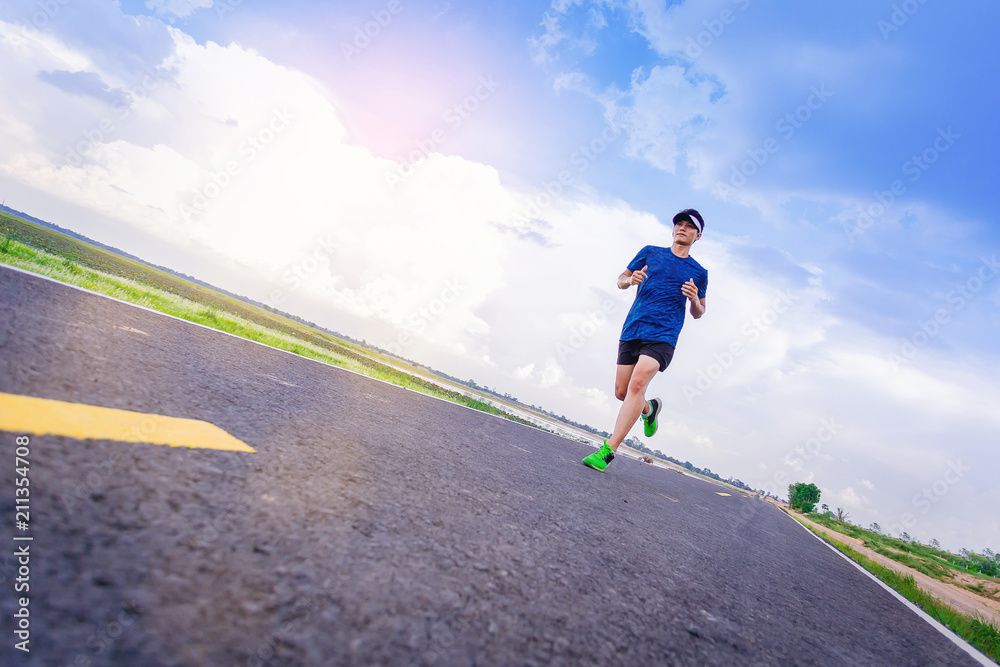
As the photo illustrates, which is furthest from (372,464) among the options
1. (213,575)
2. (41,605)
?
(41,605)

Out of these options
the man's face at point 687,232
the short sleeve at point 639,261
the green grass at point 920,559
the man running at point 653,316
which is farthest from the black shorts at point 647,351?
the green grass at point 920,559

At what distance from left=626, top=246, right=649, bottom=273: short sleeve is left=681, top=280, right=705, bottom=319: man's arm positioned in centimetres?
72

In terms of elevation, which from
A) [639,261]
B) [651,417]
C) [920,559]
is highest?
[639,261]

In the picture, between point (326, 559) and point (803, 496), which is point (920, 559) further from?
point (803, 496)

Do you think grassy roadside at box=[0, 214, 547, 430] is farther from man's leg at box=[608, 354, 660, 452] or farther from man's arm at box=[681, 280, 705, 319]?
man's arm at box=[681, 280, 705, 319]

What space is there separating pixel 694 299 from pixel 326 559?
455 centimetres

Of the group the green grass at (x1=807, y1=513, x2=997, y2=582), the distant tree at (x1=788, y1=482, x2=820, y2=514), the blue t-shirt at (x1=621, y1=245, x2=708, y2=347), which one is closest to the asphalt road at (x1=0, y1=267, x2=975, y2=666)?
the blue t-shirt at (x1=621, y1=245, x2=708, y2=347)

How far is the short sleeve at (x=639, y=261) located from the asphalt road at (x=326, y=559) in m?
3.16

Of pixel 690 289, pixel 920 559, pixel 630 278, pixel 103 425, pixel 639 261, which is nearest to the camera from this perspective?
pixel 103 425

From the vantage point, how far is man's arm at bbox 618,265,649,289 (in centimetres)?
498

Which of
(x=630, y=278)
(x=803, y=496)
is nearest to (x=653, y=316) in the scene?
(x=630, y=278)

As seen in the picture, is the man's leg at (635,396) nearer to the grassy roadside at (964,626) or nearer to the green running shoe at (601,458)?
the green running shoe at (601,458)

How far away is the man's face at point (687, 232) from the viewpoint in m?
5.04

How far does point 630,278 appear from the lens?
515 centimetres
